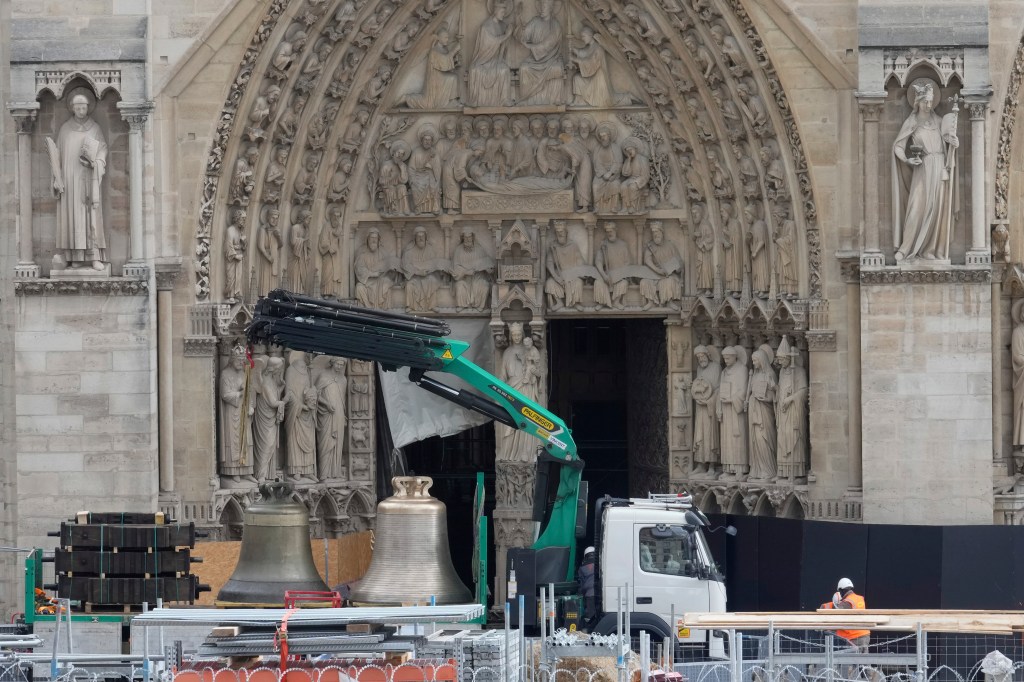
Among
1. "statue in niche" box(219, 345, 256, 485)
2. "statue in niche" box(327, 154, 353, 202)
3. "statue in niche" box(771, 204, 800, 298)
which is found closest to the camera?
"statue in niche" box(771, 204, 800, 298)

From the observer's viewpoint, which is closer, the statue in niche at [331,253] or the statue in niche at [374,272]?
the statue in niche at [331,253]

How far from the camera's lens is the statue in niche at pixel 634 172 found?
89.4 ft

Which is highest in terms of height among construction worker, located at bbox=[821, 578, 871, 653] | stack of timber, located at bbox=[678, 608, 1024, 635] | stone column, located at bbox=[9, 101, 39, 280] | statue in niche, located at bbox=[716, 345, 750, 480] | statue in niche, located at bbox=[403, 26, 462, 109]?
statue in niche, located at bbox=[403, 26, 462, 109]

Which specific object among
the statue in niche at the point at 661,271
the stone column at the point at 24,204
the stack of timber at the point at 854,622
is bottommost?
the stack of timber at the point at 854,622

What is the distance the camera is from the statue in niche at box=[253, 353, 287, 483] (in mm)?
26531

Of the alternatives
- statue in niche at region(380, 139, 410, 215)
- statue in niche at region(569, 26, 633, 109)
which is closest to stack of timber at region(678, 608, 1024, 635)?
statue in niche at region(569, 26, 633, 109)

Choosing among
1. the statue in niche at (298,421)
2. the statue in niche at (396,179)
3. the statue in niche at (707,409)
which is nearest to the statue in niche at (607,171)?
the statue in niche at (707,409)

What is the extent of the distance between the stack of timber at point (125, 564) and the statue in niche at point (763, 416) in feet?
23.2

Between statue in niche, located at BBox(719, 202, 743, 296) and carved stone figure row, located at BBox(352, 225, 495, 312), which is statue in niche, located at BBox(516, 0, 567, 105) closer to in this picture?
carved stone figure row, located at BBox(352, 225, 495, 312)

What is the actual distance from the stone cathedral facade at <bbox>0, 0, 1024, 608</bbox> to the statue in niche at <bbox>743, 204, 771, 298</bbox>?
0.10ft

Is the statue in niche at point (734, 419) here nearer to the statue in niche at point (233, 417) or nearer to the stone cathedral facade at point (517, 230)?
the stone cathedral facade at point (517, 230)

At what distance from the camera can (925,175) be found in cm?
2514

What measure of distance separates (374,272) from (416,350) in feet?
15.9

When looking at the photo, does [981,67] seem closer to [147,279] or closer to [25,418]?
[147,279]
